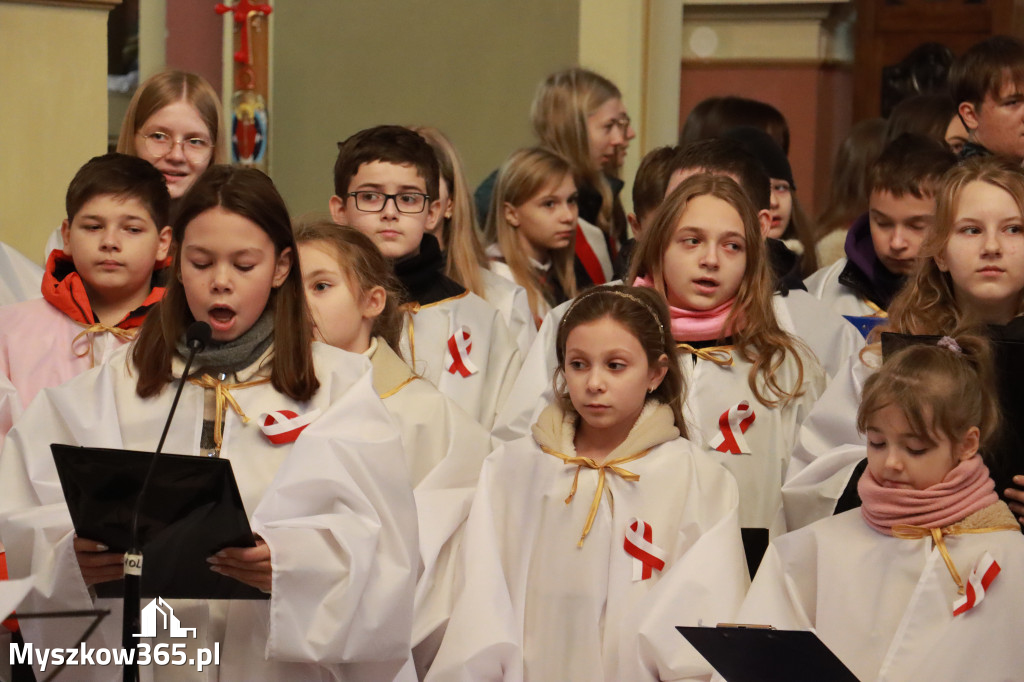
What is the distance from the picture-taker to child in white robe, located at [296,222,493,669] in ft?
14.2

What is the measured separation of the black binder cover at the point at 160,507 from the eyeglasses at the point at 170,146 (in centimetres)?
242

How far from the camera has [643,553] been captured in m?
4.04

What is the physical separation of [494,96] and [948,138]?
3.20m

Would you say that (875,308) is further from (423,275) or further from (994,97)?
(423,275)

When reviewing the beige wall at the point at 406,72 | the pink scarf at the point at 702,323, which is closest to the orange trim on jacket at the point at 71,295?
the pink scarf at the point at 702,323

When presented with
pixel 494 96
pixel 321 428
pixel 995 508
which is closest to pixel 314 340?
pixel 321 428

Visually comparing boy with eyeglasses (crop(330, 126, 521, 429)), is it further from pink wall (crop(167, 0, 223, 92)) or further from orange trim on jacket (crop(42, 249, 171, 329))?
pink wall (crop(167, 0, 223, 92))

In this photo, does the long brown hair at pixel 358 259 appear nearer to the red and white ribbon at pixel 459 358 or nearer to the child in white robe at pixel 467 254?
the red and white ribbon at pixel 459 358

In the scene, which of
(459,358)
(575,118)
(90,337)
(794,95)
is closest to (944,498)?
(459,358)

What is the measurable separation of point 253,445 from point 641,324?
3.61 feet

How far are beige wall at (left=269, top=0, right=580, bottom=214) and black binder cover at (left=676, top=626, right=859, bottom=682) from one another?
19.7ft

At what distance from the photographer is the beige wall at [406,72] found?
8773 mm

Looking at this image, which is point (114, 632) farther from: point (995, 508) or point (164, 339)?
point (995, 508)

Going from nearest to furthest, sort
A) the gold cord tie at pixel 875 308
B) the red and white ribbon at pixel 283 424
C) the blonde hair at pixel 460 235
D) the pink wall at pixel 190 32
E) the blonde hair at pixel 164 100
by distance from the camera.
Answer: the red and white ribbon at pixel 283 424, the gold cord tie at pixel 875 308, the blonde hair at pixel 164 100, the blonde hair at pixel 460 235, the pink wall at pixel 190 32
